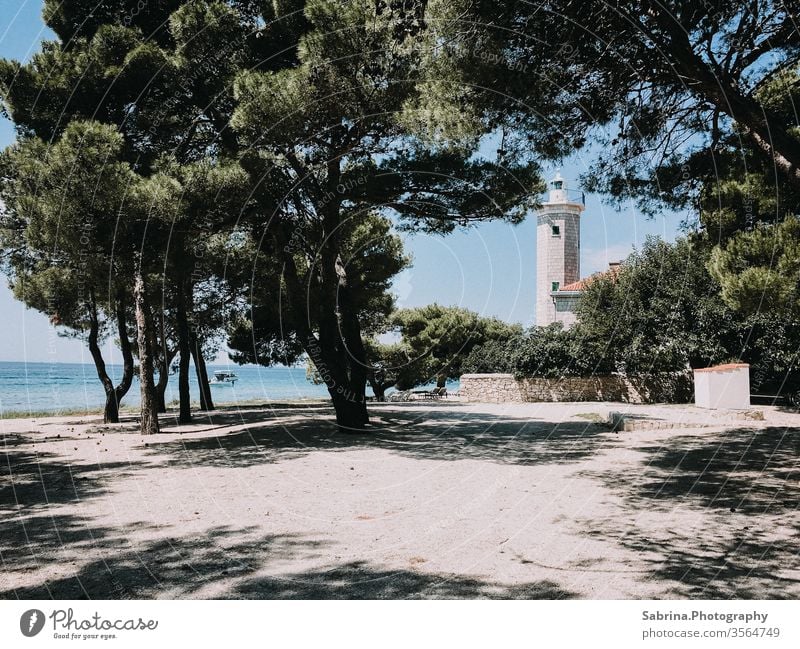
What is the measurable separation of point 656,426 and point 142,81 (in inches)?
498

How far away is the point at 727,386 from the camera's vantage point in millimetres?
15133

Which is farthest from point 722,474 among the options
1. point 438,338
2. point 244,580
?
point 438,338

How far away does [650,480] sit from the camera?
709 cm

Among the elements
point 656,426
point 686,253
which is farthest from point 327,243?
point 686,253

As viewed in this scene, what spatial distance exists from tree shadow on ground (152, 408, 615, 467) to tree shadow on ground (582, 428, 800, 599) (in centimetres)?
179

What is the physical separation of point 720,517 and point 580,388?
17.4m

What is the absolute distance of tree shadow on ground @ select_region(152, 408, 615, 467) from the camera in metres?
9.59

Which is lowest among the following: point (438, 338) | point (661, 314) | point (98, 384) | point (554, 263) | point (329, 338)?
point (98, 384)

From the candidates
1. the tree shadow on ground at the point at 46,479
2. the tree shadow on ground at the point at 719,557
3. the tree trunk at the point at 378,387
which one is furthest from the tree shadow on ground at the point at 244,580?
the tree trunk at the point at 378,387

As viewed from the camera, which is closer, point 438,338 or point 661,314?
point 661,314

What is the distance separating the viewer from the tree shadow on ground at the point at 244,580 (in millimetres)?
3633

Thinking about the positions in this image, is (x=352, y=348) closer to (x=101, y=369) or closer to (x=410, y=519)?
(x=101, y=369)

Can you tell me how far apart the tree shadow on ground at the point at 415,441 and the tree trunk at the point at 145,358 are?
1.67 m

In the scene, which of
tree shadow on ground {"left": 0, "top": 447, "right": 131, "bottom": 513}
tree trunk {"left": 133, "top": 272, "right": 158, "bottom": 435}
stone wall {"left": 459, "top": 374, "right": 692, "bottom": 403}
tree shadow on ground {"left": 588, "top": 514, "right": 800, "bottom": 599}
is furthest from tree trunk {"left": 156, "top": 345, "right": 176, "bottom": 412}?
tree shadow on ground {"left": 588, "top": 514, "right": 800, "bottom": 599}
